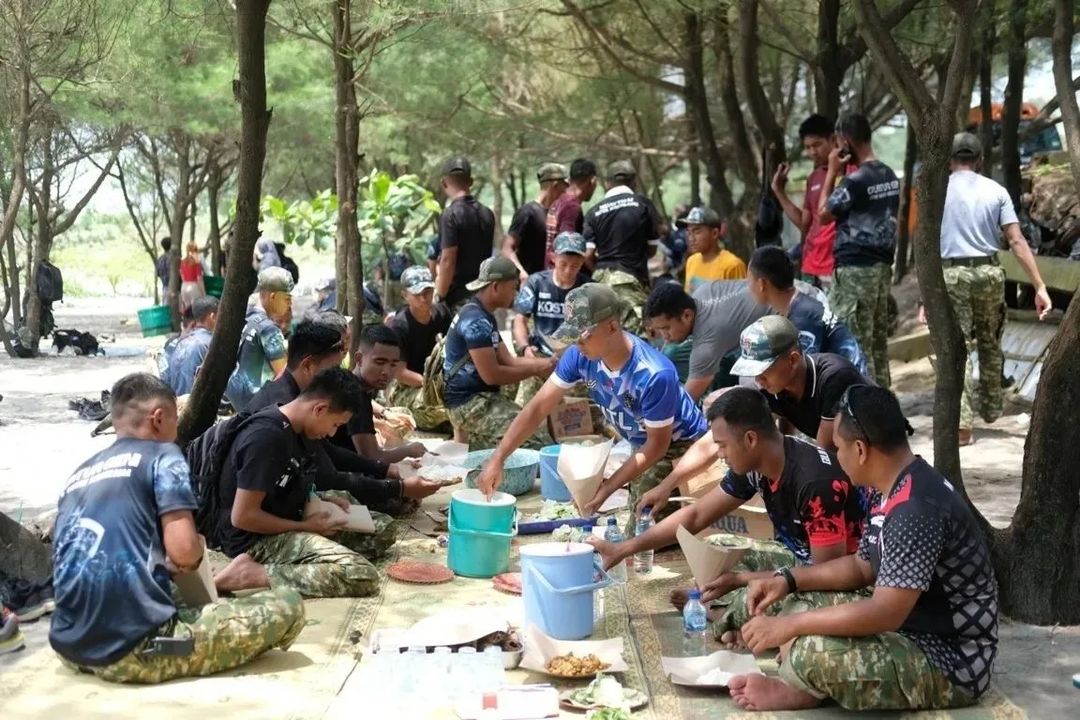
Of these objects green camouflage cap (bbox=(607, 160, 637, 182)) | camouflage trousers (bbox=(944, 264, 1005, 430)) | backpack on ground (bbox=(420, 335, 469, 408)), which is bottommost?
backpack on ground (bbox=(420, 335, 469, 408))

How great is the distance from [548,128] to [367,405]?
42.4 ft

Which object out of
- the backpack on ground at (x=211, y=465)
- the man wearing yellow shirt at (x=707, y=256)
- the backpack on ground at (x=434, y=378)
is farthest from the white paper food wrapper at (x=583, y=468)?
the man wearing yellow shirt at (x=707, y=256)

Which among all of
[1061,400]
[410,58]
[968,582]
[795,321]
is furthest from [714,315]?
[410,58]

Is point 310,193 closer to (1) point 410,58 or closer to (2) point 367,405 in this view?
(1) point 410,58

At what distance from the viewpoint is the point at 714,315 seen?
7.35 m

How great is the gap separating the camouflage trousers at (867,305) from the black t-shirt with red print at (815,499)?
3579 mm

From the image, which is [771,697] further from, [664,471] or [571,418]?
[571,418]

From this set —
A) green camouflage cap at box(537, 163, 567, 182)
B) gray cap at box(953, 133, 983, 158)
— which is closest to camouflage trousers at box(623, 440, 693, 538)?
gray cap at box(953, 133, 983, 158)

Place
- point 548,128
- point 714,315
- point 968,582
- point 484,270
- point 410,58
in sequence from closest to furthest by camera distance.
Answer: point 968,582, point 714,315, point 484,270, point 410,58, point 548,128

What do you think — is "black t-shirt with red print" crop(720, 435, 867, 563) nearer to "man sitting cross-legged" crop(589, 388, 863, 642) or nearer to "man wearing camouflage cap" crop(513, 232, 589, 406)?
"man sitting cross-legged" crop(589, 388, 863, 642)

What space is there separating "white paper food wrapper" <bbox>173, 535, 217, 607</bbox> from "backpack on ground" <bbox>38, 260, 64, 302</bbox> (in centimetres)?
1494

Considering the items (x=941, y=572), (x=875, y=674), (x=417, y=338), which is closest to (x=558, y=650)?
(x=875, y=674)

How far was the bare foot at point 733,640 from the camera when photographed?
4832 millimetres

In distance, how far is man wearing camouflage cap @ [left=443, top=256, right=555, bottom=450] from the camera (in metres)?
8.09
